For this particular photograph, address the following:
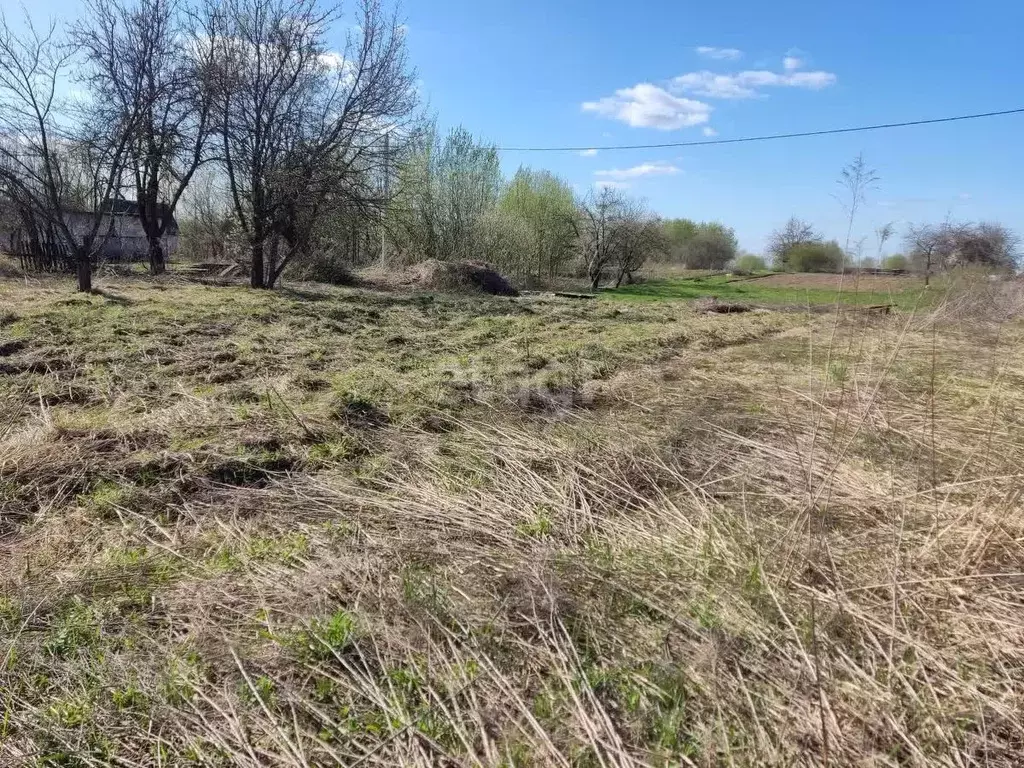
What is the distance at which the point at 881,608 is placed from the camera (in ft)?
7.48

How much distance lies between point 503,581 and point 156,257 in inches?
822

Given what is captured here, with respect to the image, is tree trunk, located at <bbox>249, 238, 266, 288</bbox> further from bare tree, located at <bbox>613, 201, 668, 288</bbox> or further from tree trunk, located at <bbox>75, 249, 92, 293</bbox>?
bare tree, located at <bbox>613, 201, 668, 288</bbox>

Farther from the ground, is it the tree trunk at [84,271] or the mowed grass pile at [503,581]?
the tree trunk at [84,271]

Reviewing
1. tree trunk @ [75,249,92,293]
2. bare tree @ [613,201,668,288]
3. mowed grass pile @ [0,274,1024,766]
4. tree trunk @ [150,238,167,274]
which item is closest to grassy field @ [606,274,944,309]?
bare tree @ [613,201,668,288]

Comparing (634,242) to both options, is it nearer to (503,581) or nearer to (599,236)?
(599,236)

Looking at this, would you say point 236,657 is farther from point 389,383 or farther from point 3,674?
point 389,383

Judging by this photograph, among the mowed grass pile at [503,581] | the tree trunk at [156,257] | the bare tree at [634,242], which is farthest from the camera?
the bare tree at [634,242]

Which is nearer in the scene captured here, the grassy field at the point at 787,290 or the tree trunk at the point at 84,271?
the tree trunk at the point at 84,271

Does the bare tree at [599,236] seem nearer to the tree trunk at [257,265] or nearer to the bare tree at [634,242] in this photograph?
the bare tree at [634,242]

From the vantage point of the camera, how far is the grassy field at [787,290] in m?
13.9

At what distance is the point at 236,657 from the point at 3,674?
79cm

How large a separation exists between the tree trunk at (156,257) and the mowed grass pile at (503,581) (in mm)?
15339

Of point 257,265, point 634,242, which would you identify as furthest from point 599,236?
point 257,265

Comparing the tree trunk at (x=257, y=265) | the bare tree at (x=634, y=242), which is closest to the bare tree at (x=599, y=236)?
the bare tree at (x=634, y=242)
